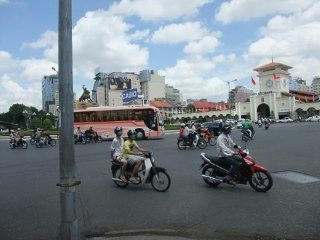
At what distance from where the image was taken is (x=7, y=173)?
15461mm

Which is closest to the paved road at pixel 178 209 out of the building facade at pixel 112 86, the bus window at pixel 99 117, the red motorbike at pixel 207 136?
the red motorbike at pixel 207 136

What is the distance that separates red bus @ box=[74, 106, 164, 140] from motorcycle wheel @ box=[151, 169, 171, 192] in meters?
25.5

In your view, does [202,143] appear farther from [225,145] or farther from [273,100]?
[273,100]

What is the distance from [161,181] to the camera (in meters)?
10.2

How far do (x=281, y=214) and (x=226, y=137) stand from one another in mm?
3306

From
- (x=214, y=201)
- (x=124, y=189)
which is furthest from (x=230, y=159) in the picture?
(x=124, y=189)

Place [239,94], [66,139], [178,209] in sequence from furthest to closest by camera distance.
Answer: [239,94]
[178,209]
[66,139]

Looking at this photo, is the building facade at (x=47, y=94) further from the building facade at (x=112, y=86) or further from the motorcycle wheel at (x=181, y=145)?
the motorcycle wheel at (x=181, y=145)

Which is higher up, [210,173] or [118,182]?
[210,173]

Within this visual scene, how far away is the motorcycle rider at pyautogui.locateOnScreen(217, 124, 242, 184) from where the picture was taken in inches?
395

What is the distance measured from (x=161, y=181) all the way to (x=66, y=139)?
5416 mm

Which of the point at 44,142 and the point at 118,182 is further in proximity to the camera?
the point at 44,142

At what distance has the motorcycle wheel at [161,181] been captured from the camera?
10.2 metres

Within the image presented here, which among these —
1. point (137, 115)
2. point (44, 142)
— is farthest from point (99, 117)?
point (44, 142)
